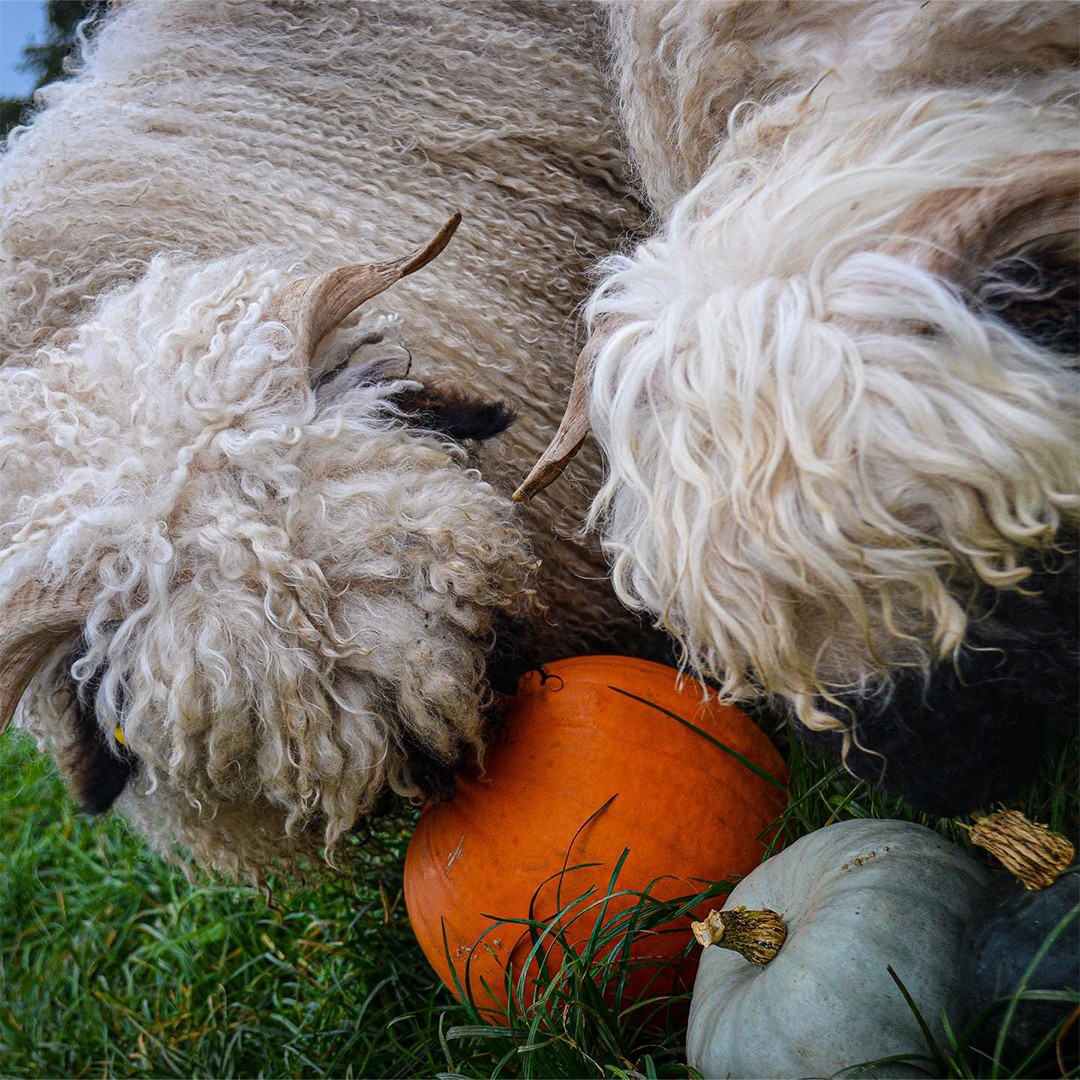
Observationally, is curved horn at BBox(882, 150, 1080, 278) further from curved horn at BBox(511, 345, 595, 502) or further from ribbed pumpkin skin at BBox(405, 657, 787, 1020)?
ribbed pumpkin skin at BBox(405, 657, 787, 1020)

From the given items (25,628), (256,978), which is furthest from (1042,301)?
(256,978)

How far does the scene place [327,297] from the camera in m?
2.13

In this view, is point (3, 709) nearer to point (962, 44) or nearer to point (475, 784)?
point (475, 784)

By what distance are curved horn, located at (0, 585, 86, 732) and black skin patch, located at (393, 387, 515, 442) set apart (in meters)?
0.70

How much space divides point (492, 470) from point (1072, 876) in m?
1.34

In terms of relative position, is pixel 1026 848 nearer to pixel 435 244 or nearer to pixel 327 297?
pixel 435 244

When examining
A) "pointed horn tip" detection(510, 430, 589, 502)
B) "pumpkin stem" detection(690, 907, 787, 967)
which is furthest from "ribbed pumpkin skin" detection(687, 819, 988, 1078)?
"pointed horn tip" detection(510, 430, 589, 502)

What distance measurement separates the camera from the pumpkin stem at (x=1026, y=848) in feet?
4.85

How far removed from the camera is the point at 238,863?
235 cm

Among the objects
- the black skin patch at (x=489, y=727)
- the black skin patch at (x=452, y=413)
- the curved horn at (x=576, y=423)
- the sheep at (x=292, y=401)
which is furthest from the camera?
the black skin patch at (x=452, y=413)

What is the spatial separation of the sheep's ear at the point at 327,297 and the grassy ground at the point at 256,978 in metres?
1.06

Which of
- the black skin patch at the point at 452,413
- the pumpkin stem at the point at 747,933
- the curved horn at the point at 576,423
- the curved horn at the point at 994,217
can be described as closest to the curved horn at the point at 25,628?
the black skin patch at the point at 452,413

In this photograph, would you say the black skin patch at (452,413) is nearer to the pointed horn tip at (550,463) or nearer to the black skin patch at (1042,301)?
the pointed horn tip at (550,463)

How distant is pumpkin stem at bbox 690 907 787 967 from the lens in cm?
163
